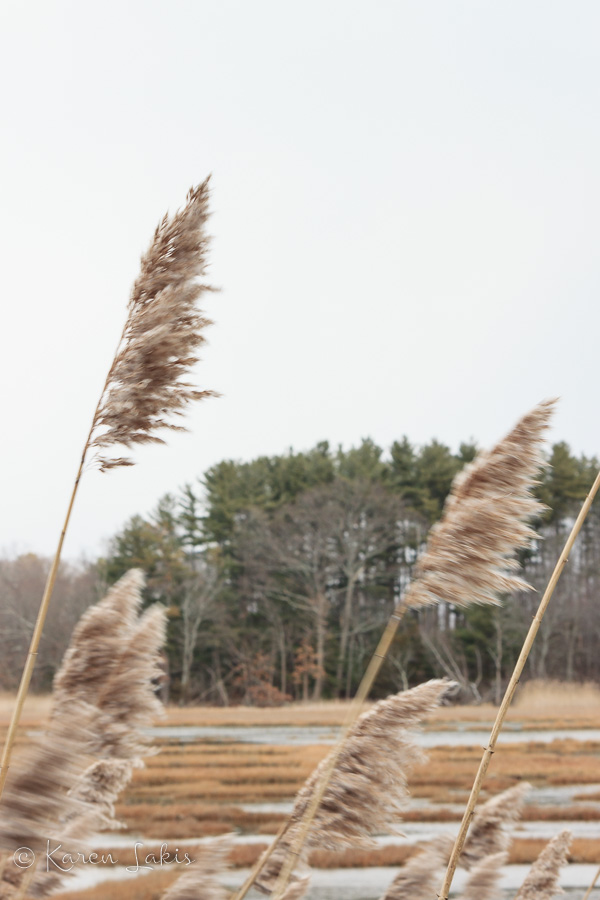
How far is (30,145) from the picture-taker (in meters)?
3.12

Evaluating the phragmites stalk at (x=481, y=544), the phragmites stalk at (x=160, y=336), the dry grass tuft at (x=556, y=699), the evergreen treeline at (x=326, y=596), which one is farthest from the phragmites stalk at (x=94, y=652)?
the evergreen treeline at (x=326, y=596)

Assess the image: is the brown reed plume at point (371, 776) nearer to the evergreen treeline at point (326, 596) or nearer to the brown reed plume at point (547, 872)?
the brown reed plume at point (547, 872)

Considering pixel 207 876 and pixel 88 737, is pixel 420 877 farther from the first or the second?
pixel 88 737

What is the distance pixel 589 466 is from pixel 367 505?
13817 mm

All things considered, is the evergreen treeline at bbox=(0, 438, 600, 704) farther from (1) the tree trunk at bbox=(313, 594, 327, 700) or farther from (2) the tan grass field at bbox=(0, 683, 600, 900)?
(2) the tan grass field at bbox=(0, 683, 600, 900)

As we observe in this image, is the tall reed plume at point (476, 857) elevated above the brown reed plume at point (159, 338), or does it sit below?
below

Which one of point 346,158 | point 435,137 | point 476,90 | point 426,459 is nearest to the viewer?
point 476,90

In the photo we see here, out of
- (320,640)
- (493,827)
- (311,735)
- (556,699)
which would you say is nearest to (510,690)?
(493,827)

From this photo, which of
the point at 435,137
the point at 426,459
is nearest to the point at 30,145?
the point at 435,137

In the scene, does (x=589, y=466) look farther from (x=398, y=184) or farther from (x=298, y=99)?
(x=298, y=99)

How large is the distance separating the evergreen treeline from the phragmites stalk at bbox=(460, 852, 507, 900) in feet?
92.4

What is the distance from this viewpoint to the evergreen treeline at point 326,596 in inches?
1220

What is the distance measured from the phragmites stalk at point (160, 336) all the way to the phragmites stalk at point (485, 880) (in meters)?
1.58

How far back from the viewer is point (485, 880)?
210 centimetres
